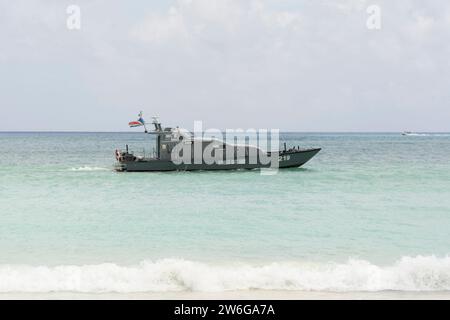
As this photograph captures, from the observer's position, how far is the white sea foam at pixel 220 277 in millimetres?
10945

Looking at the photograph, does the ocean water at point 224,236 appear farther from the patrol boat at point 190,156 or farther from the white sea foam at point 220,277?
the patrol boat at point 190,156

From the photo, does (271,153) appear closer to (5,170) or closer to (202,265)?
(5,170)

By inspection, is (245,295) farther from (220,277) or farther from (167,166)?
(167,166)

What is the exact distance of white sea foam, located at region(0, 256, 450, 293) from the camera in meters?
10.9

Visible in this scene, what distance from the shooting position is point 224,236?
51.2 ft

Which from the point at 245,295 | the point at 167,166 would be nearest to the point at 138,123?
the point at 167,166

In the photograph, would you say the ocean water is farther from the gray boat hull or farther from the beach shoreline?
the gray boat hull

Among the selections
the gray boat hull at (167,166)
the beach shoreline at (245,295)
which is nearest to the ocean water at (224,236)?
the beach shoreline at (245,295)

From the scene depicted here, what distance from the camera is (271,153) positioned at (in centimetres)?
3600

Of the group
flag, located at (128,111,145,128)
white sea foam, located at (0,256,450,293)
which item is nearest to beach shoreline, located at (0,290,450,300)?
white sea foam, located at (0,256,450,293)

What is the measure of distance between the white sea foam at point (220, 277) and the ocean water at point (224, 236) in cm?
3

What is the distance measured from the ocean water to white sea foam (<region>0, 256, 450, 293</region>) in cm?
3

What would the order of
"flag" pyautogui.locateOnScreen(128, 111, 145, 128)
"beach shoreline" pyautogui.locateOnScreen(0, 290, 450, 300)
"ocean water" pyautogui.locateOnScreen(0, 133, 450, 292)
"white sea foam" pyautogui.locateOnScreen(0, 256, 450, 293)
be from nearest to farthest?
1. "beach shoreline" pyautogui.locateOnScreen(0, 290, 450, 300)
2. "white sea foam" pyautogui.locateOnScreen(0, 256, 450, 293)
3. "ocean water" pyautogui.locateOnScreen(0, 133, 450, 292)
4. "flag" pyautogui.locateOnScreen(128, 111, 145, 128)
